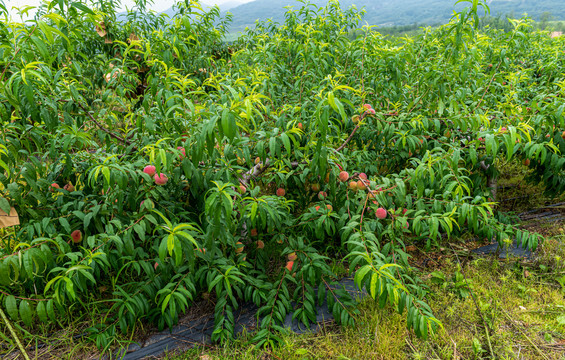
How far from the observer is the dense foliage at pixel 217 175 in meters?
1.53

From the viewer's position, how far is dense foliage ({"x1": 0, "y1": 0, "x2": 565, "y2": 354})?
5.01 feet

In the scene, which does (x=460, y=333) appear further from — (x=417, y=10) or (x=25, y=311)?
(x=417, y=10)

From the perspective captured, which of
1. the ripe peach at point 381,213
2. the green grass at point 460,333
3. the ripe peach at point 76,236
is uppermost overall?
the ripe peach at point 76,236

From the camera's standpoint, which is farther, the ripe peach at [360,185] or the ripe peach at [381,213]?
the ripe peach at [360,185]

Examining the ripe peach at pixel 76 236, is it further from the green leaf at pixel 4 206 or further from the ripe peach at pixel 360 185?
the ripe peach at pixel 360 185

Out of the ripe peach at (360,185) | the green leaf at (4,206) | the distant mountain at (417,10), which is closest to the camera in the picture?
the green leaf at (4,206)

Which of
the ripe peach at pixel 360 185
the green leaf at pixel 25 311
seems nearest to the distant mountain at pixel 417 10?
the ripe peach at pixel 360 185

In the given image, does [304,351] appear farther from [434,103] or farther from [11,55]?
[11,55]

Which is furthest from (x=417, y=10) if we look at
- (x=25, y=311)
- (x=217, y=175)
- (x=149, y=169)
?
(x=25, y=311)

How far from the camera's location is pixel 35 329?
2035 mm

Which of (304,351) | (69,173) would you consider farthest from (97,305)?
(304,351)

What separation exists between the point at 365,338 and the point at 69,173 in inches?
78.4

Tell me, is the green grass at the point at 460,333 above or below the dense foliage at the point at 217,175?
below

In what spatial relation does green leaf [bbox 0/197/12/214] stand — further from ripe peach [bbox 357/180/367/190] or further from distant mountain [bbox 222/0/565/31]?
distant mountain [bbox 222/0/565/31]
